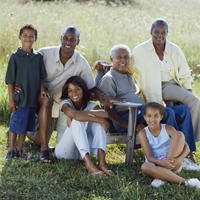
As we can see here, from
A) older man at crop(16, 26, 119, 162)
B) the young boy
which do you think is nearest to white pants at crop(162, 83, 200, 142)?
older man at crop(16, 26, 119, 162)

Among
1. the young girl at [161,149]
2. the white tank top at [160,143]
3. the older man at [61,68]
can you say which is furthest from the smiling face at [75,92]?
the white tank top at [160,143]

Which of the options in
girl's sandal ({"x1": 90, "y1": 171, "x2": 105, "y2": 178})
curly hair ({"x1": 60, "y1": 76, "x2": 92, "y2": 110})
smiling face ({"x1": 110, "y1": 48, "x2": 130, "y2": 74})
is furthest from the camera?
smiling face ({"x1": 110, "y1": 48, "x2": 130, "y2": 74})

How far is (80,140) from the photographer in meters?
3.33

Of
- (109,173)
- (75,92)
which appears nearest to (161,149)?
(109,173)

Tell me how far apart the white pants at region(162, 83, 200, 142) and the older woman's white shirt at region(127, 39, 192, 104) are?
0.11 metres

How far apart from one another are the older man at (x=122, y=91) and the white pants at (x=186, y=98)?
212mm

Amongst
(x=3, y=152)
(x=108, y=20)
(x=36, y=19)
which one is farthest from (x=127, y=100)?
(x=108, y=20)

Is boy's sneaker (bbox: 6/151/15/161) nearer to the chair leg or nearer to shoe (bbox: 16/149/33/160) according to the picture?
shoe (bbox: 16/149/33/160)

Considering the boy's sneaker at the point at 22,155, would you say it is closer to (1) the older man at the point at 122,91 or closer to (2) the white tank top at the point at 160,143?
(1) the older man at the point at 122,91

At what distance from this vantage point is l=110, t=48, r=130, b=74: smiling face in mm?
3898

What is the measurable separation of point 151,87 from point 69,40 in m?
1.21

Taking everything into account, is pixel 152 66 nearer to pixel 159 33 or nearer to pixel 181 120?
pixel 159 33

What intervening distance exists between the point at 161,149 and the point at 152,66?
120 cm

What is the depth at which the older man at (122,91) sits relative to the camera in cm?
373
